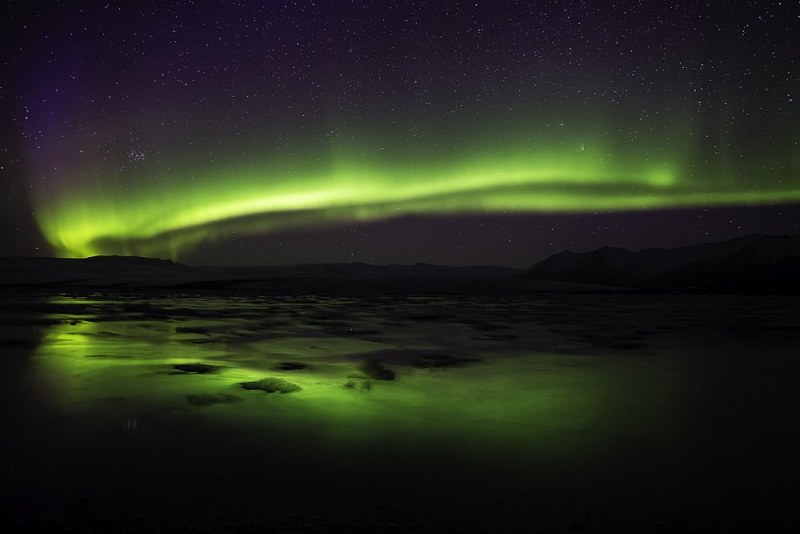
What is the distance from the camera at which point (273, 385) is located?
515cm

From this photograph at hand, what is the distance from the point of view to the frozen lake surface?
2.42 metres

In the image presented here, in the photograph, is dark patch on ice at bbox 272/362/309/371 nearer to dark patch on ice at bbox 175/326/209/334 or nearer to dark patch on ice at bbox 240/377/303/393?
dark patch on ice at bbox 240/377/303/393

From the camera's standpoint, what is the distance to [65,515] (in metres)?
2.34

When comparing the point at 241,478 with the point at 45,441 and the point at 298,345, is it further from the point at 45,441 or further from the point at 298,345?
the point at 298,345

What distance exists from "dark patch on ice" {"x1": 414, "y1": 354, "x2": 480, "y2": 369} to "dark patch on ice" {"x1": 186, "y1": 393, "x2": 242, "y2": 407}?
2.38 metres

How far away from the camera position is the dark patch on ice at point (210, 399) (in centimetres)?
446

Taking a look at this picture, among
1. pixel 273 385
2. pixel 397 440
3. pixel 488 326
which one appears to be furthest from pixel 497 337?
pixel 397 440

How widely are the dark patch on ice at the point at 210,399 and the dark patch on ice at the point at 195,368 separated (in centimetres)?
109

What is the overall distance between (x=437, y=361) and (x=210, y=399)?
302cm

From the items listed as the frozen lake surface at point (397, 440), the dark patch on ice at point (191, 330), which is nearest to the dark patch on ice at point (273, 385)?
the frozen lake surface at point (397, 440)

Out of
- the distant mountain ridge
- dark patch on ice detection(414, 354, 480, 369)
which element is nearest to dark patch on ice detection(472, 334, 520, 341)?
dark patch on ice detection(414, 354, 480, 369)

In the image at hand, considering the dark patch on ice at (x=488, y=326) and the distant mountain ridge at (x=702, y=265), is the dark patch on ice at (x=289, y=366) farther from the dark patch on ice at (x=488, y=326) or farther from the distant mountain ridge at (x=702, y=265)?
the distant mountain ridge at (x=702, y=265)

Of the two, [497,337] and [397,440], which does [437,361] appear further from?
[397,440]

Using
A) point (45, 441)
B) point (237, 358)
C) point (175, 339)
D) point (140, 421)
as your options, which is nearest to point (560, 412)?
point (140, 421)
